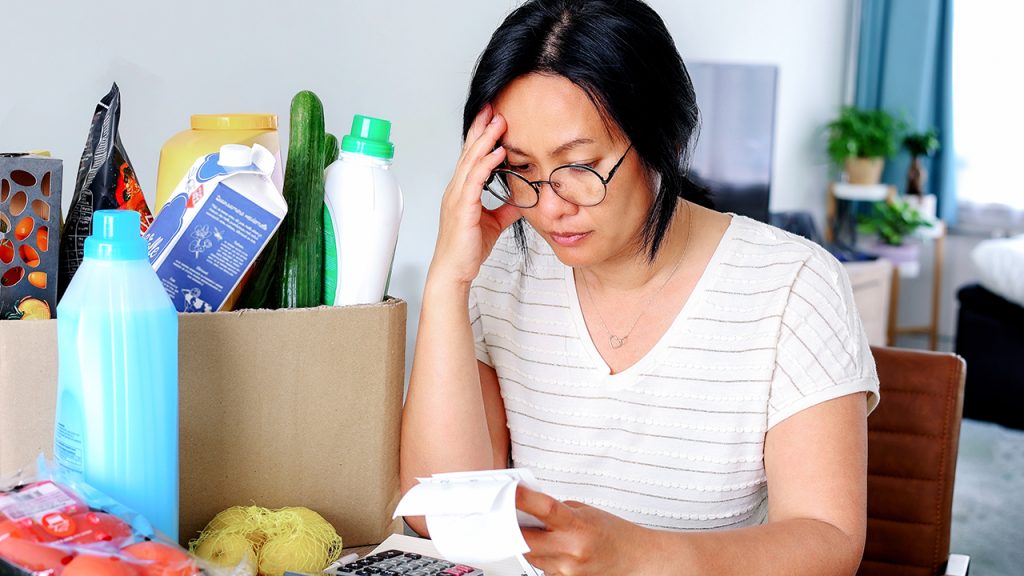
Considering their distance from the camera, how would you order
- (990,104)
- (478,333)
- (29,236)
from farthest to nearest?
(990,104) → (478,333) → (29,236)

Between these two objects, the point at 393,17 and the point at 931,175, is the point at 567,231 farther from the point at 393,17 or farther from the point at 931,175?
the point at 931,175

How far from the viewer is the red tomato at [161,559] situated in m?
0.62

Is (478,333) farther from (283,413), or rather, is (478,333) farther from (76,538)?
(76,538)

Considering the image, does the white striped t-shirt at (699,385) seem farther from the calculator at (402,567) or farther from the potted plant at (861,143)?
the potted plant at (861,143)

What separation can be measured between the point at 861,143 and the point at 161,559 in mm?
4252

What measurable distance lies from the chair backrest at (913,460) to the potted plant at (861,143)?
3.21 metres

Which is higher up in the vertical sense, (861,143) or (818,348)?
(861,143)


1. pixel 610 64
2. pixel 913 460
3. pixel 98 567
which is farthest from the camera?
pixel 913 460

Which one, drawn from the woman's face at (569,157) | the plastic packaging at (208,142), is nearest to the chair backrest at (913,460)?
the woman's face at (569,157)

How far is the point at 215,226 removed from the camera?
0.79 meters

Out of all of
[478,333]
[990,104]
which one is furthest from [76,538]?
[990,104]

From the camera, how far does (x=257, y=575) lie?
0.77 meters

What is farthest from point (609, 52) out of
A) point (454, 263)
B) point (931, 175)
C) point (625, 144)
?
point (931, 175)

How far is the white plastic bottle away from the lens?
83cm
